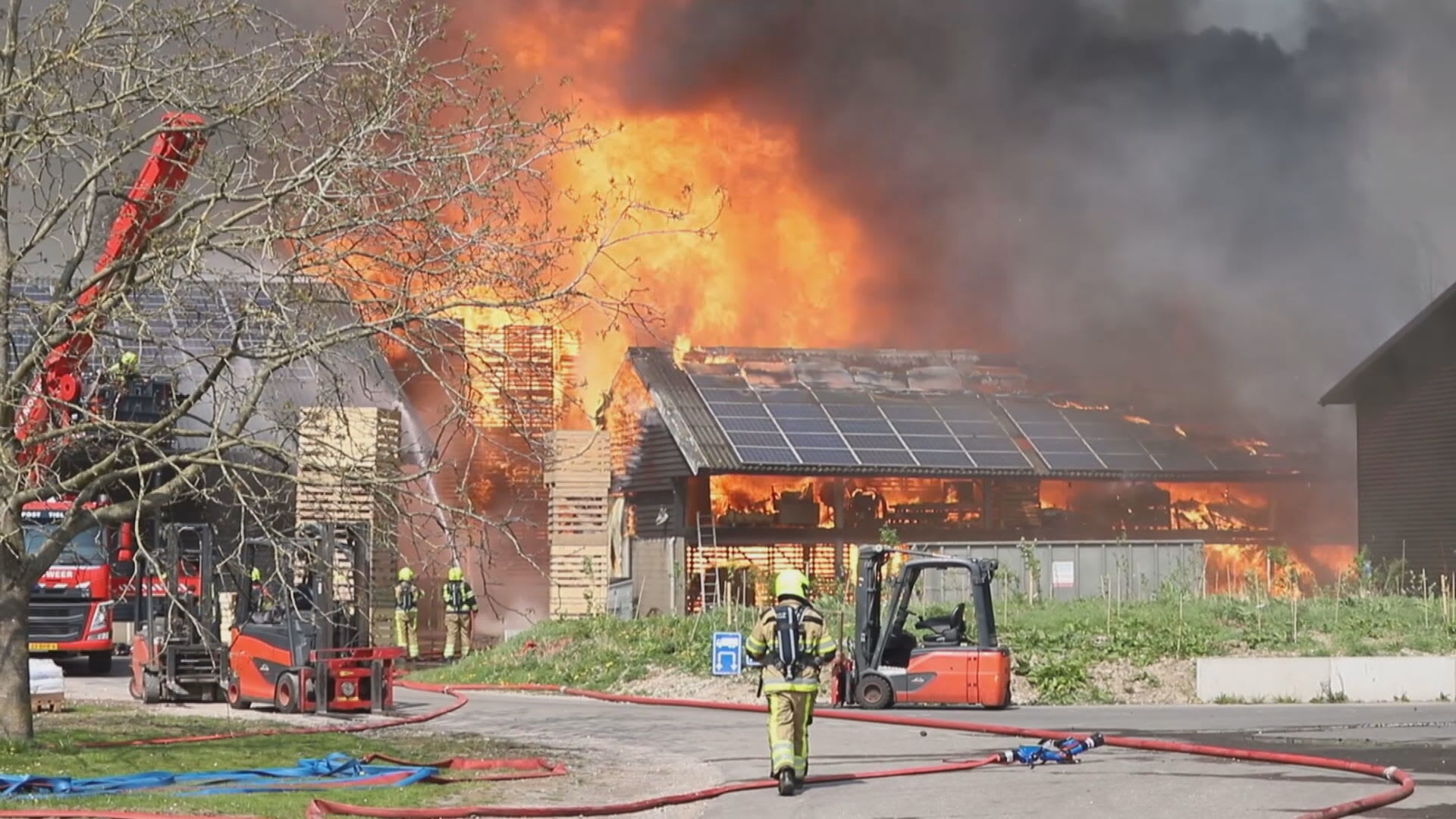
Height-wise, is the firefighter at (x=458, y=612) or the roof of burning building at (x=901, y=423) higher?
the roof of burning building at (x=901, y=423)

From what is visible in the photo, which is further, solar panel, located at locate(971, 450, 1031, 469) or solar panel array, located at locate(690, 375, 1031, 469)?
solar panel, located at locate(971, 450, 1031, 469)

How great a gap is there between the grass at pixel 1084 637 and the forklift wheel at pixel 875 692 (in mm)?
2659

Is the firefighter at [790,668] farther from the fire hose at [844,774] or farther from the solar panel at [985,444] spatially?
Answer: the solar panel at [985,444]

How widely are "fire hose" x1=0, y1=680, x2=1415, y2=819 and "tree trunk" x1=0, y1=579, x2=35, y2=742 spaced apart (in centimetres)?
80

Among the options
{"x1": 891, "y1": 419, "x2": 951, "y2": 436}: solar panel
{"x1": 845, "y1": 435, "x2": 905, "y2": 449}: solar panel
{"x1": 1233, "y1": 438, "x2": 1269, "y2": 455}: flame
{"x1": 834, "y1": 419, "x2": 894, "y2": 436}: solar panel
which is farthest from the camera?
{"x1": 1233, "y1": 438, "x2": 1269, "y2": 455}: flame

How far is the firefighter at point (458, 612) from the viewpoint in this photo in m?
32.8

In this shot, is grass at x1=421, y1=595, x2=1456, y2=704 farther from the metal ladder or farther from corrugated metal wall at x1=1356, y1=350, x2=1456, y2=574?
corrugated metal wall at x1=1356, y1=350, x2=1456, y2=574

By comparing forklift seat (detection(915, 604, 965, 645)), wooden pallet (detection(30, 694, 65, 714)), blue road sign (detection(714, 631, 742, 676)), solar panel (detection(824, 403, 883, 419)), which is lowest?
wooden pallet (detection(30, 694, 65, 714))

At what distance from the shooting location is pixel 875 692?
2325 centimetres

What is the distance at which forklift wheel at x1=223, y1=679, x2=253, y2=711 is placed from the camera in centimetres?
2450

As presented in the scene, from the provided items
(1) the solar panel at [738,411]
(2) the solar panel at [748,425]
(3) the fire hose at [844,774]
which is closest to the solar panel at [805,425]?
(2) the solar panel at [748,425]

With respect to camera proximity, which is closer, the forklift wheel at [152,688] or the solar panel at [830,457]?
the forklift wheel at [152,688]

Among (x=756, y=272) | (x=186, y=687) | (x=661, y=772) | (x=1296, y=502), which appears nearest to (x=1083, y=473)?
(x=1296, y=502)

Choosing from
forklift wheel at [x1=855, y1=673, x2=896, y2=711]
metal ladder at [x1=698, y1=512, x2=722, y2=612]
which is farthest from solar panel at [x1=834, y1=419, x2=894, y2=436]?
forklift wheel at [x1=855, y1=673, x2=896, y2=711]
